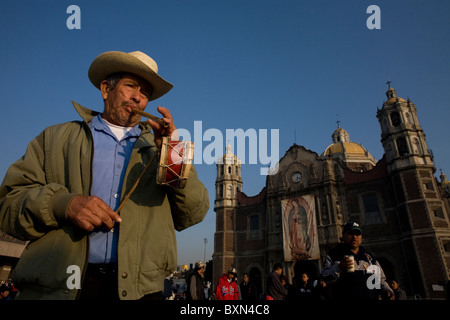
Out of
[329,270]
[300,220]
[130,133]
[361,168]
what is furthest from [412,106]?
[130,133]

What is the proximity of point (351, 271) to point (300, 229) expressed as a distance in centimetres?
2214

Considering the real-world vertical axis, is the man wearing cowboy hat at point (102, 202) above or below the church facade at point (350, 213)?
below

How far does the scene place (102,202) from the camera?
1.33m

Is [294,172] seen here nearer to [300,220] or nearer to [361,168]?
[300,220]

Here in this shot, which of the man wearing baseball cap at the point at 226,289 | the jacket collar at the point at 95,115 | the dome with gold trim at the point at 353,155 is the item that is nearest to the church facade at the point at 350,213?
the dome with gold trim at the point at 353,155

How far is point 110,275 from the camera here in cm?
139

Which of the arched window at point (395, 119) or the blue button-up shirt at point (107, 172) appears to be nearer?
the blue button-up shirt at point (107, 172)

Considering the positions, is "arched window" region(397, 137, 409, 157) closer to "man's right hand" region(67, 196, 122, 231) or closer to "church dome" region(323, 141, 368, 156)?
"church dome" region(323, 141, 368, 156)

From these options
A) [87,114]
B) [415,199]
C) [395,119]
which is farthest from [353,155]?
[87,114]

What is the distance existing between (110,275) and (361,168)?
3538 cm

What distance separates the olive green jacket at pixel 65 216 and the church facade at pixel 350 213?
21784mm

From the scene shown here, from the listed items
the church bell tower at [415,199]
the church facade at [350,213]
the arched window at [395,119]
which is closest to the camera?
the church bell tower at [415,199]

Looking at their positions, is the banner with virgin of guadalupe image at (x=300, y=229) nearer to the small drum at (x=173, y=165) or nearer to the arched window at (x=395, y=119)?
the arched window at (x=395, y=119)

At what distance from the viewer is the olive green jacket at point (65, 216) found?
126 centimetres
